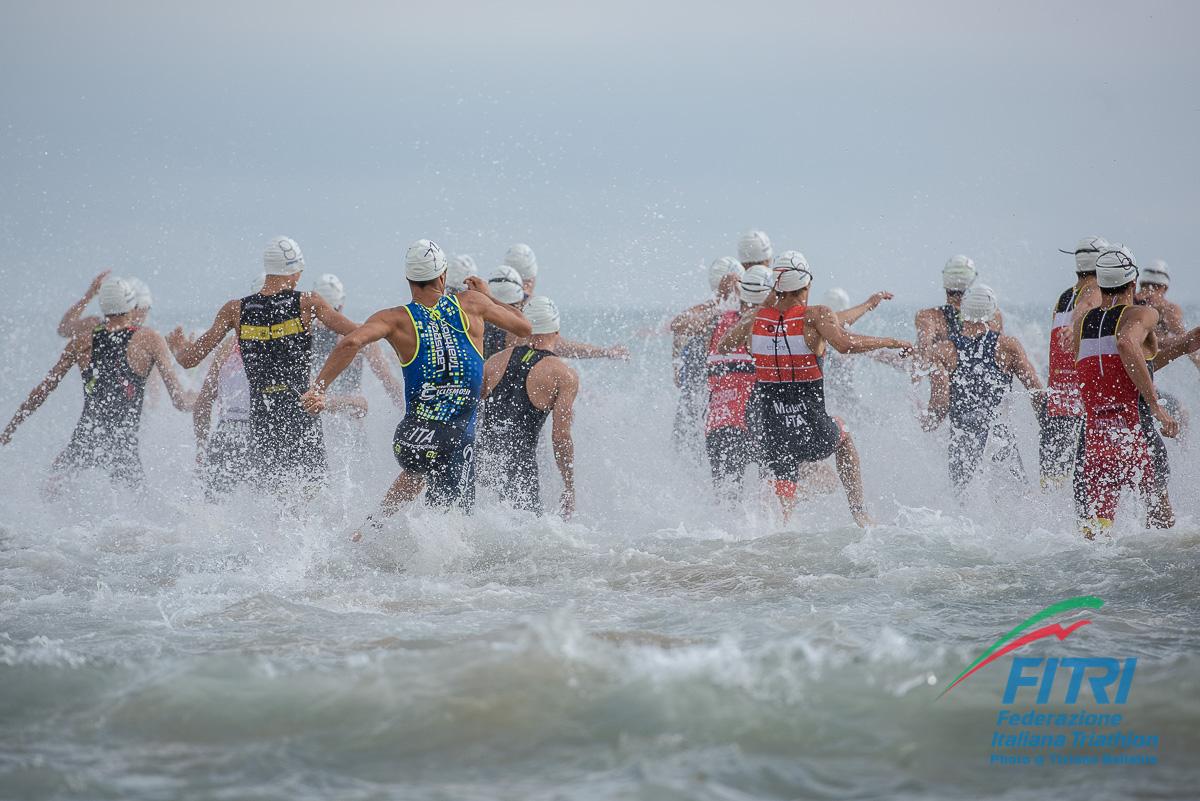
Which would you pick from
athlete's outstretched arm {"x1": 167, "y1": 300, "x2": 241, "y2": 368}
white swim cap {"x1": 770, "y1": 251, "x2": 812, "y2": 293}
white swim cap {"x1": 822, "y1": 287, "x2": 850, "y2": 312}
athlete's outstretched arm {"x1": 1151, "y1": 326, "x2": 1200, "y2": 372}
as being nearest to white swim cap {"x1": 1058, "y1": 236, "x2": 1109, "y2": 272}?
athlete's outstretched arm {"x1": 1151, "y1": 326, "x2": 1200, "y2": 372}

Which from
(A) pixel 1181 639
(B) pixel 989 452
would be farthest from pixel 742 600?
(B) pixel 989 452

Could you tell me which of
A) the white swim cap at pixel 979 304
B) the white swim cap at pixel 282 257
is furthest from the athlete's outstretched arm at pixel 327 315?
the white swim cap at pixel 979 304

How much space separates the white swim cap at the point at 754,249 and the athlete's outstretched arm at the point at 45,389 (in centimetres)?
529

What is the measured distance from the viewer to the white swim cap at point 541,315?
775cm

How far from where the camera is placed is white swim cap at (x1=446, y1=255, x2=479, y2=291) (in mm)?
9383

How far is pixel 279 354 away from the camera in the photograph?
7617 millimetres

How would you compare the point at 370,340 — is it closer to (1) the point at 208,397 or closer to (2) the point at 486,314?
(2) the point at 486,314

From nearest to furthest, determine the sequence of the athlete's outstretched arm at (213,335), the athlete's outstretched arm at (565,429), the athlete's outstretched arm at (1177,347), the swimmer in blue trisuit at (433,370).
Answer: the swimmer in blue trisuit at (433,370)
the athlete's outstretched arm at (1177,347)
the athlete's outstretched arm at (213,335)
the athlete's outstretched arm at (565,429)

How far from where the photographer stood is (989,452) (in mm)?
8688

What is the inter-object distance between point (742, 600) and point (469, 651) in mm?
1941

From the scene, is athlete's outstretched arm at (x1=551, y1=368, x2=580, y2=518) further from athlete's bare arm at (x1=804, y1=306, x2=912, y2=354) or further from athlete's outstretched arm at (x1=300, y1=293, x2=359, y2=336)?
athlete's bare arm at (x1=804, y1=306, x2=912, y2=354)

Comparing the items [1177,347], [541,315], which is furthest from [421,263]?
[1177,347]

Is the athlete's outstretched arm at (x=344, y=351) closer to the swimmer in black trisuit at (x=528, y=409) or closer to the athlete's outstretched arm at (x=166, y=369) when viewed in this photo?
the swimmer in black trisuit at (x=528, y=409)

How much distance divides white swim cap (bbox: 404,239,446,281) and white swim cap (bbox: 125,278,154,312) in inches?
125
